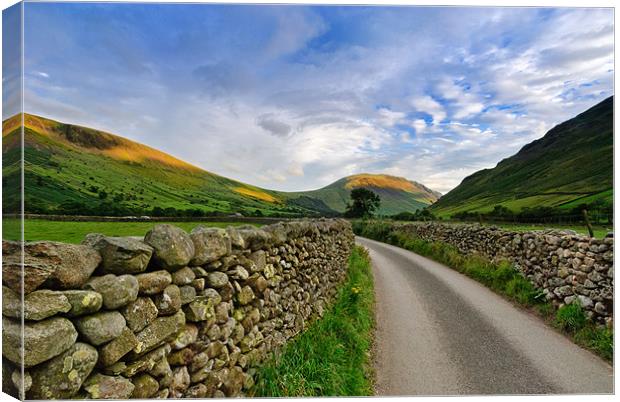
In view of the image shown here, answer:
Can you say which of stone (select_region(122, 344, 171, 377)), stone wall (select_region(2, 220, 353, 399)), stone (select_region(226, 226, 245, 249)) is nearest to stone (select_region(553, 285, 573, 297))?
stone wall (select_region(2, 220, 353, 399))

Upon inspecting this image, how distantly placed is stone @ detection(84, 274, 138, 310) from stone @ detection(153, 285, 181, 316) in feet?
1.11

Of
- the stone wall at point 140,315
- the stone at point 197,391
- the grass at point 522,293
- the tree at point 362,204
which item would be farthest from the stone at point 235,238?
the tree at point 362,204

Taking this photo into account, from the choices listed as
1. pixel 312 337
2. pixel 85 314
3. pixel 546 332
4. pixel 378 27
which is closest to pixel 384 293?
pixel 546 332

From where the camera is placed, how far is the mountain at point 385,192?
29.1 feet

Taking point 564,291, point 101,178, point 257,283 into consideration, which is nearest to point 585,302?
point 564,291

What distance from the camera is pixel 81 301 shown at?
2.13m

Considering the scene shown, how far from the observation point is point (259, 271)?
471cm

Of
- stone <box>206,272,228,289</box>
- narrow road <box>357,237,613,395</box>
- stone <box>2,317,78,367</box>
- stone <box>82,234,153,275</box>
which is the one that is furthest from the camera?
narrow road <box>357,237,613,395</box>

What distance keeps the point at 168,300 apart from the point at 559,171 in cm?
859

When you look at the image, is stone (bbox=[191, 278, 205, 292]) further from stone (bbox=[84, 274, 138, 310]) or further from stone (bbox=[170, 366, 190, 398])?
stone (bbox=[84, 274, 138, 310])

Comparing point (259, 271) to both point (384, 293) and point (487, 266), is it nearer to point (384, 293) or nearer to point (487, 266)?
point (384, 293)

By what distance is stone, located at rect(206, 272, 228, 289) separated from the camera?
3578 mm

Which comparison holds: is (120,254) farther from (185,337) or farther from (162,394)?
(162,394)

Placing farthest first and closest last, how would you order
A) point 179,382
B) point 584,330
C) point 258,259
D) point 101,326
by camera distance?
point 584,330
point 258,259
point 179,382
point 101,326
